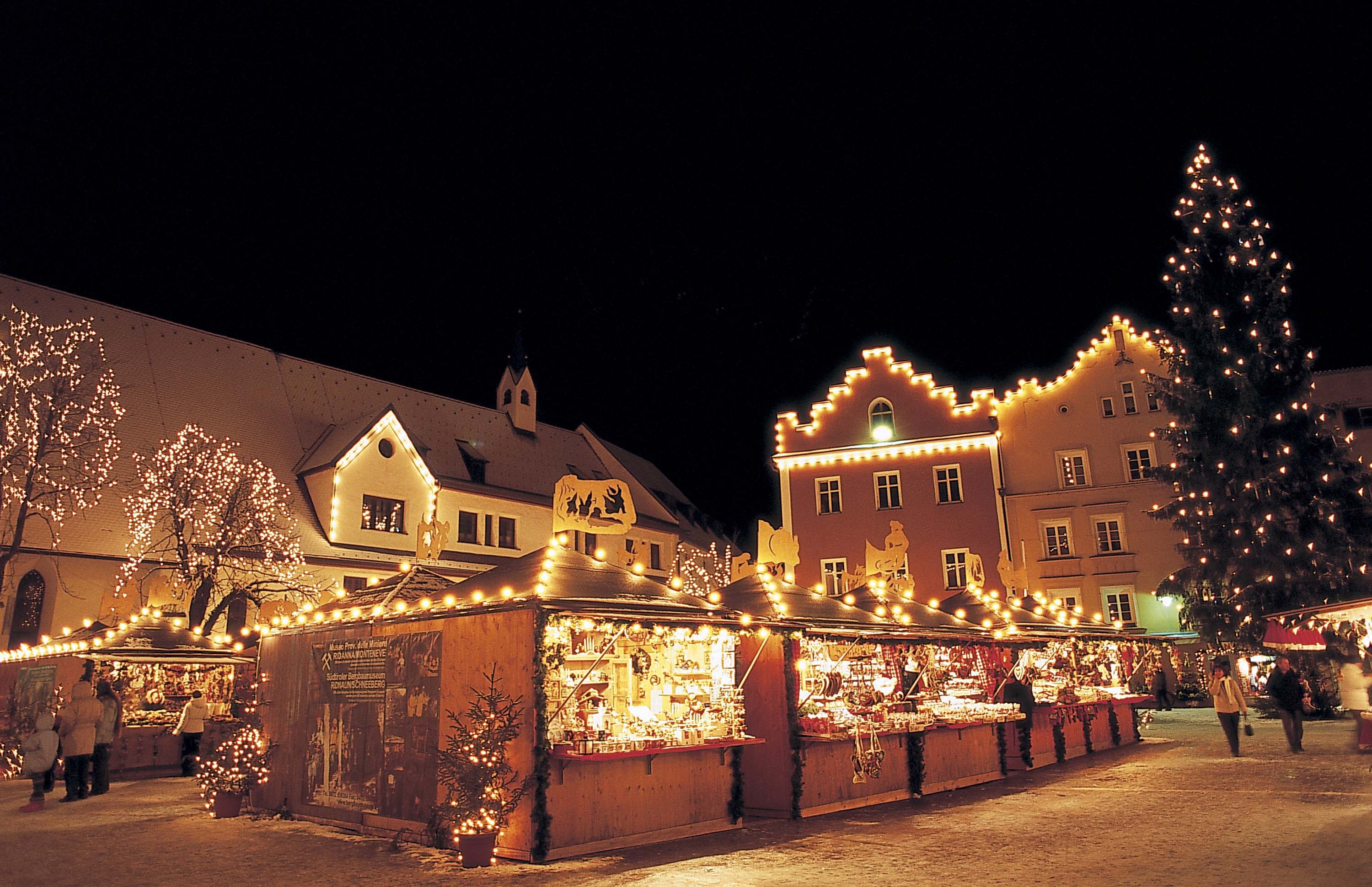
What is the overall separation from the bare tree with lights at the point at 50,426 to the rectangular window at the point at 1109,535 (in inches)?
1235

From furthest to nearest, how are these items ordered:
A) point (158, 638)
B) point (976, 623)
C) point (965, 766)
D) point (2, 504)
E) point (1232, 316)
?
point (1232, 316) → point (2, 504) → point (158, 638) → point (976, 623) → point (965, 766)

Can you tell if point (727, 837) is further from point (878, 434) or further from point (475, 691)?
point (878, 434)

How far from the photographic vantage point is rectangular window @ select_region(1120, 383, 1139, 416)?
104 feet

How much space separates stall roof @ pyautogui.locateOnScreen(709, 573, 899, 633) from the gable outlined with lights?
704 inches

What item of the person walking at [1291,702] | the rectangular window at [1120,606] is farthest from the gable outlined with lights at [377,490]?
the person walking at [1291,702]

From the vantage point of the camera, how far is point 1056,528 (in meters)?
31.6

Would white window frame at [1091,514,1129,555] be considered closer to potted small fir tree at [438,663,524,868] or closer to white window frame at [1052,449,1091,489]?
white window frame at [1052,449,1091,489]

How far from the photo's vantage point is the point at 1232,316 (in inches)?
991

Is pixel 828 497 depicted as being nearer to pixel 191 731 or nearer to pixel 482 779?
pixel 191 731

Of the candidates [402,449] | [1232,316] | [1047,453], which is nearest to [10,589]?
[402,449]

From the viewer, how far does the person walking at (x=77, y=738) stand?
15094mm

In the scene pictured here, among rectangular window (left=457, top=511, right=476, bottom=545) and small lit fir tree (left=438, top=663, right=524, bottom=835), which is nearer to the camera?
small lit fir tree (left=438, top=663, right=524, bottom=835)

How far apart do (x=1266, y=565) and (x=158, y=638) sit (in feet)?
90.2

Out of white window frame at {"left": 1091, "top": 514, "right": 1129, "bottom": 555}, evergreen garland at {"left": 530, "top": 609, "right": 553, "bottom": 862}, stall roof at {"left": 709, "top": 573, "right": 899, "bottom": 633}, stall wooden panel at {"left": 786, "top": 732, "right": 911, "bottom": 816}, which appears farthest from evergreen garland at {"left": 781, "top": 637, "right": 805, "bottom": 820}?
white window frame at {"left": 1091, "top": 514, "right": 1129, "bottom": 555}
